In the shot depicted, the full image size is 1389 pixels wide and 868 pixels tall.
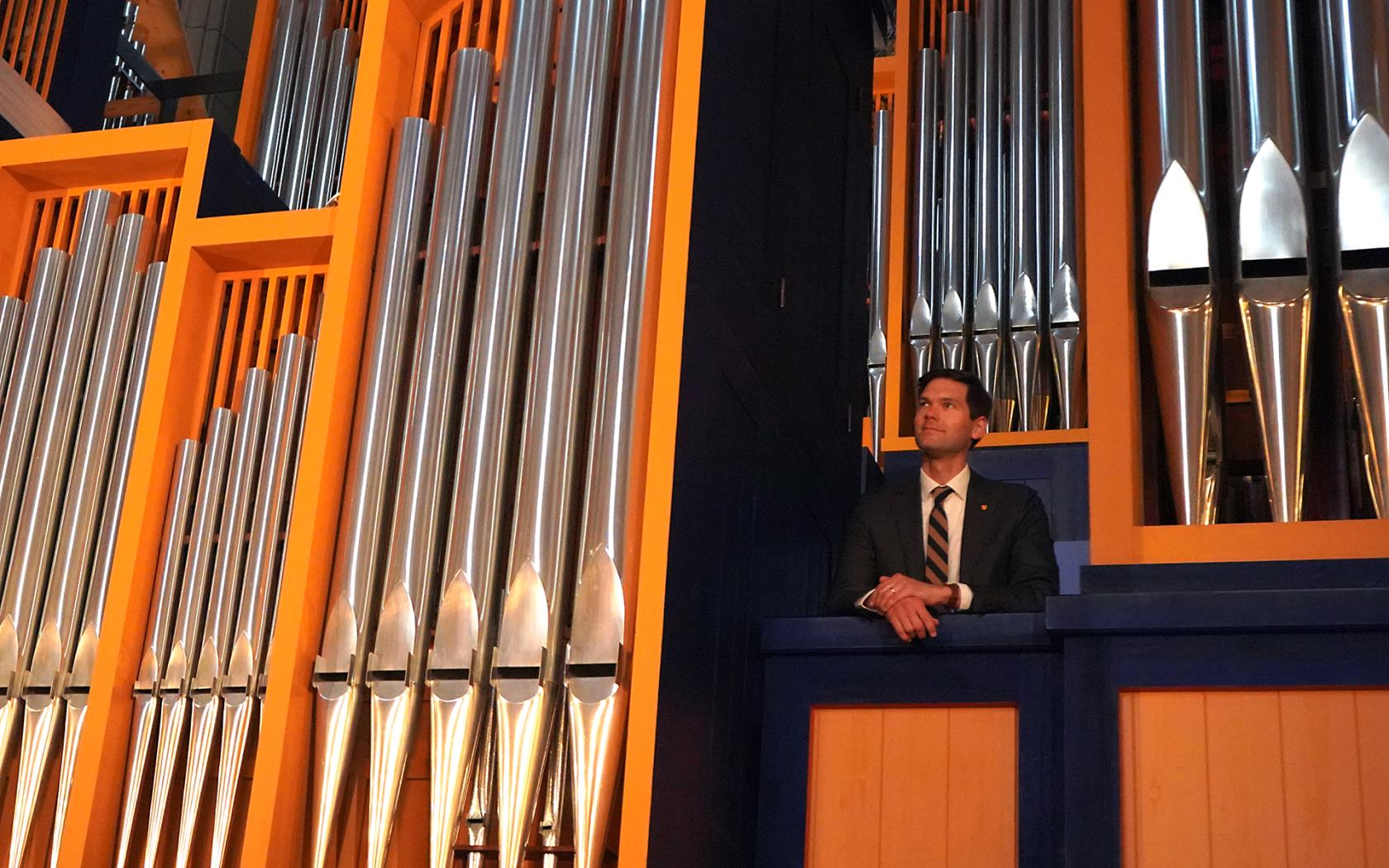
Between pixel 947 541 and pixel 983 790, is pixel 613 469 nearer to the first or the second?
pixel 947 541

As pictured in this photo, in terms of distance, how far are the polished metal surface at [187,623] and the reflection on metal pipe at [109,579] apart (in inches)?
3.4

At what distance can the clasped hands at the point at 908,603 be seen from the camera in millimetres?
4324

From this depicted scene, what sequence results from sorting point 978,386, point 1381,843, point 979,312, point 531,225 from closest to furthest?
point 1381,843
point 531,225
point 978,386
point 979,312

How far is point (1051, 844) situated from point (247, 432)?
9.93ft

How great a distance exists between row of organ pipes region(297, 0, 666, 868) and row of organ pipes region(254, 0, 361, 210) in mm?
4482

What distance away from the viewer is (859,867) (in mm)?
4266

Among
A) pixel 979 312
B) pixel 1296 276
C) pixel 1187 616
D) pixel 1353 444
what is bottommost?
pixel 1187 616

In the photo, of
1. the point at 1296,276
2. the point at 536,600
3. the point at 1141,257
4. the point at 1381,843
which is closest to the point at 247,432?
the point at 536,600

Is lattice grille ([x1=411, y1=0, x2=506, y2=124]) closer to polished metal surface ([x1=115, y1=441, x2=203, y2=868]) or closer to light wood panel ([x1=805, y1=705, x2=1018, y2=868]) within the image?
polished metal surface ([x1=115, y1=441, x2=203, y2=868])

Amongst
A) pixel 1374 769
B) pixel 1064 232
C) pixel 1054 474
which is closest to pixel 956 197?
pixel 1064 232

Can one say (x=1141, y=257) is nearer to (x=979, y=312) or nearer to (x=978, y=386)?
(x=978, y=386)

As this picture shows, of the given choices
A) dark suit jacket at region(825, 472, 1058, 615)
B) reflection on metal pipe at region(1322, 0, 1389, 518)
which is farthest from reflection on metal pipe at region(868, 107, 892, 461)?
reflection on metal pipe at region(1322, 0, 1389, 518)

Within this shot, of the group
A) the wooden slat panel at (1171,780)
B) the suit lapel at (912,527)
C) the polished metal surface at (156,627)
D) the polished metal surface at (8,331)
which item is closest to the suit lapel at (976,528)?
the suit lapel at (912,527)

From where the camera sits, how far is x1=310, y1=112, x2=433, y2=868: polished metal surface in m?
4.48
